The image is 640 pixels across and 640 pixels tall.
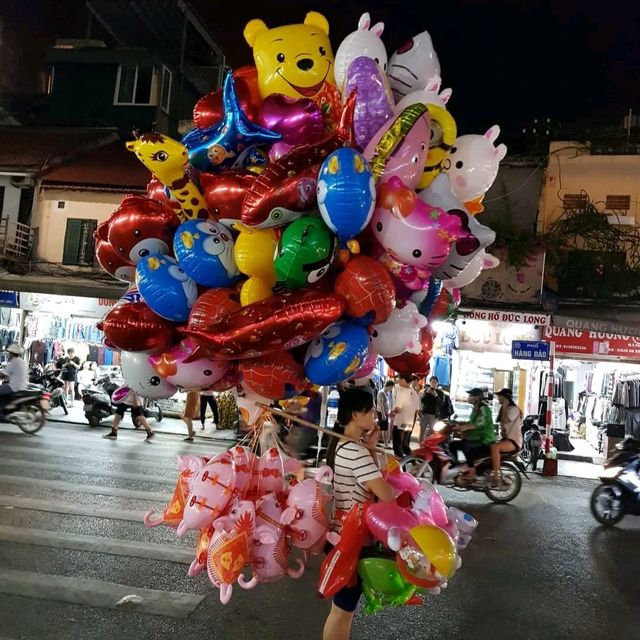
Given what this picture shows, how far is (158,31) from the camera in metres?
19.6

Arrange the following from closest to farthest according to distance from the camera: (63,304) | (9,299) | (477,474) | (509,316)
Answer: (477,474) < (509,316) < (9,299) < (63,304)

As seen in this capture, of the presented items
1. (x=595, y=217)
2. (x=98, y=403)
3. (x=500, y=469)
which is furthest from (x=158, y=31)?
(x=500, y=469)

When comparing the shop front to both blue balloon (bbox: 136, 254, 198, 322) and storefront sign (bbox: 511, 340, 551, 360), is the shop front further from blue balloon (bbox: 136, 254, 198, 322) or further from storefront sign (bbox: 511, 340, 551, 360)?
blue balloon (bbox: 136, 254, 198, 322)

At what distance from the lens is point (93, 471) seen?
28.5 feet

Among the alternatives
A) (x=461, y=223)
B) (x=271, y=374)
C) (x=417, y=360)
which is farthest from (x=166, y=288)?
(x=417, y=360)

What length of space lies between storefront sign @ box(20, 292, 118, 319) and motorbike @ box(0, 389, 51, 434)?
17.8 ft

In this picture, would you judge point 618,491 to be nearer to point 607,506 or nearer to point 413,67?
point 607,506

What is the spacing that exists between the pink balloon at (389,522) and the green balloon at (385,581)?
12 centimetres

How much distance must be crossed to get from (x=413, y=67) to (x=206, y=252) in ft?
5.06

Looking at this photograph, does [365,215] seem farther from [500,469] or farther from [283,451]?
[500,469]

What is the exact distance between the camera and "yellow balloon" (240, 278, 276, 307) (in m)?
2.73

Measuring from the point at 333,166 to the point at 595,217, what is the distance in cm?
1385

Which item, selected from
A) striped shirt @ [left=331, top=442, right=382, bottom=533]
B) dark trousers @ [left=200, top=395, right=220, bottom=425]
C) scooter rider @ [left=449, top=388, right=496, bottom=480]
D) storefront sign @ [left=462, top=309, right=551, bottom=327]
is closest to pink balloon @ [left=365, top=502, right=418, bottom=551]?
striped shirt @ [left=331, top=442, right=382, bottom=533]

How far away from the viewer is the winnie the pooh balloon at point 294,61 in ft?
9.79
